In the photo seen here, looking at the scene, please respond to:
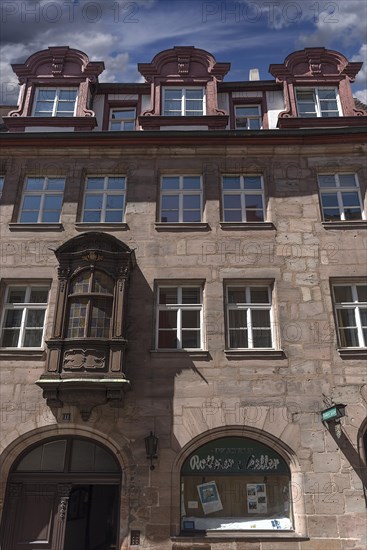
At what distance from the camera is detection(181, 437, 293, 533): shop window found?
10.3 m

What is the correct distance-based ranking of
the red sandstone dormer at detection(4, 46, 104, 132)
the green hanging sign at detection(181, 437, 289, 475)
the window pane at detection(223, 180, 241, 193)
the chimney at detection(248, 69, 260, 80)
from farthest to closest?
the chimney at detection(248, 69, 260, 80)
the red sandstone dormer at detection(4, 46, 104, 132)
the window pane at detection(223, 180, 241, 193)
the green hanging sign at detection(181, 437, 289, 475)

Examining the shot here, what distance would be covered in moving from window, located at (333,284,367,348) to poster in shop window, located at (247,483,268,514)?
3.87 m

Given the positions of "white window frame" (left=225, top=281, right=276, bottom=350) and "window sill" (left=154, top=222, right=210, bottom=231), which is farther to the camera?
"window sill" (left=154, top=222, right=210, bottom=231)

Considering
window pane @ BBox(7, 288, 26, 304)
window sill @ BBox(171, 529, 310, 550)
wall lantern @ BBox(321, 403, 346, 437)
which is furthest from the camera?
window pane @ BBox(7, 288, 26, 304)

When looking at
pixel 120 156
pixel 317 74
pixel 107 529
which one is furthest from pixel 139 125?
pixel 107 529

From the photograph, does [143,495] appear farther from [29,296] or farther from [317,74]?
[317,74]

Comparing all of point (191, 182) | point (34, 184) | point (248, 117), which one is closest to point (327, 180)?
point (248, 117)

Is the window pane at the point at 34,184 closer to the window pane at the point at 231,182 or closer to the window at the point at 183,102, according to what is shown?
the window at the point at 183,102

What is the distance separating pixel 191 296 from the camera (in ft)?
40.7

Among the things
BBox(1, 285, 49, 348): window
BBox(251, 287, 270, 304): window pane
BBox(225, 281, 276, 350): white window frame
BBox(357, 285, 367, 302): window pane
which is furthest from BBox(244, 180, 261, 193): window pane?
BBox(1, 285, 49, 348): window

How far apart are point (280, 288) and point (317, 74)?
7.93m

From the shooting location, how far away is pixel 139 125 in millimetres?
14961

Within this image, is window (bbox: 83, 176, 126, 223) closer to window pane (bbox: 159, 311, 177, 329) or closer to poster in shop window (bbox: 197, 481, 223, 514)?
window pane (bbox: 159, 311, 177, 329)

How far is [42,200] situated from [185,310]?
17.5ft
